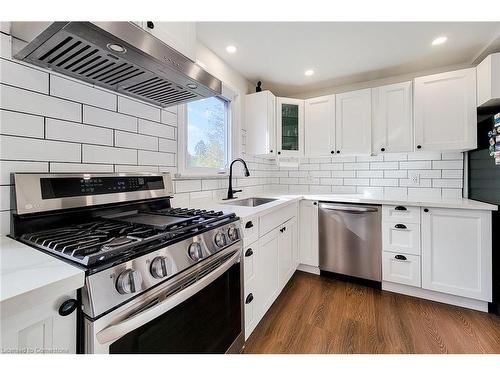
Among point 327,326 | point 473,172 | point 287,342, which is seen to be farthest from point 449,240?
point 287,342

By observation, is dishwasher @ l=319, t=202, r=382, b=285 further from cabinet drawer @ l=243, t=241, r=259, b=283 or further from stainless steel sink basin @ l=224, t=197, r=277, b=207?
cabinet drawer @ l=243, t=241, r=259, b=283

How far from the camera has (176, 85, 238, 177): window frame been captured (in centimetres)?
170

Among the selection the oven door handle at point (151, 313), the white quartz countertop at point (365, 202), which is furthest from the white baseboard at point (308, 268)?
the oven door handle at point (151, 313)

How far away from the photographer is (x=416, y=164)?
2.39m

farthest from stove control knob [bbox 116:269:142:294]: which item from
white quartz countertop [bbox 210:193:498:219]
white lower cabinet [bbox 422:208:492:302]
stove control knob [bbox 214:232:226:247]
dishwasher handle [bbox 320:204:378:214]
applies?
white lower cabinet [bbox 422:208:492:302]

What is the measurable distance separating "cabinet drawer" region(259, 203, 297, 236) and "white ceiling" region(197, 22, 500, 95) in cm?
141

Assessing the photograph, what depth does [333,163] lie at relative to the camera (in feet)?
9.30

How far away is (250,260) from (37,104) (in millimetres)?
1314

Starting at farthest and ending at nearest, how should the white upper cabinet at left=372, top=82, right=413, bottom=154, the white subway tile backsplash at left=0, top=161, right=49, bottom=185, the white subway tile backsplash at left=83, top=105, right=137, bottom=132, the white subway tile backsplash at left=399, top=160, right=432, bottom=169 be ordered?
the white subway tile backsplash at left=399, top=160, right=432, bottom=169 → the white upper cabinet at left=372, top=82, right=413, bottom=154 → the white subway tile backsplash at left=83, top=105, right=137, bottom=132 → the white subway tile backsplash at left=0, top=161, right=49, bottom=185

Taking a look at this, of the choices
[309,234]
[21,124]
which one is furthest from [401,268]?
[21,124]

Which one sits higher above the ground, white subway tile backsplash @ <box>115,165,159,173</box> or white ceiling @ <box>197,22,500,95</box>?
white ceiling @ <box>197,22,500,95</box>

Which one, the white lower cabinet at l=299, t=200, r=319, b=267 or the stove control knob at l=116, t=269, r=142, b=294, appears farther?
the white lower cabinet at l=299, t=200, r=319, b=267
